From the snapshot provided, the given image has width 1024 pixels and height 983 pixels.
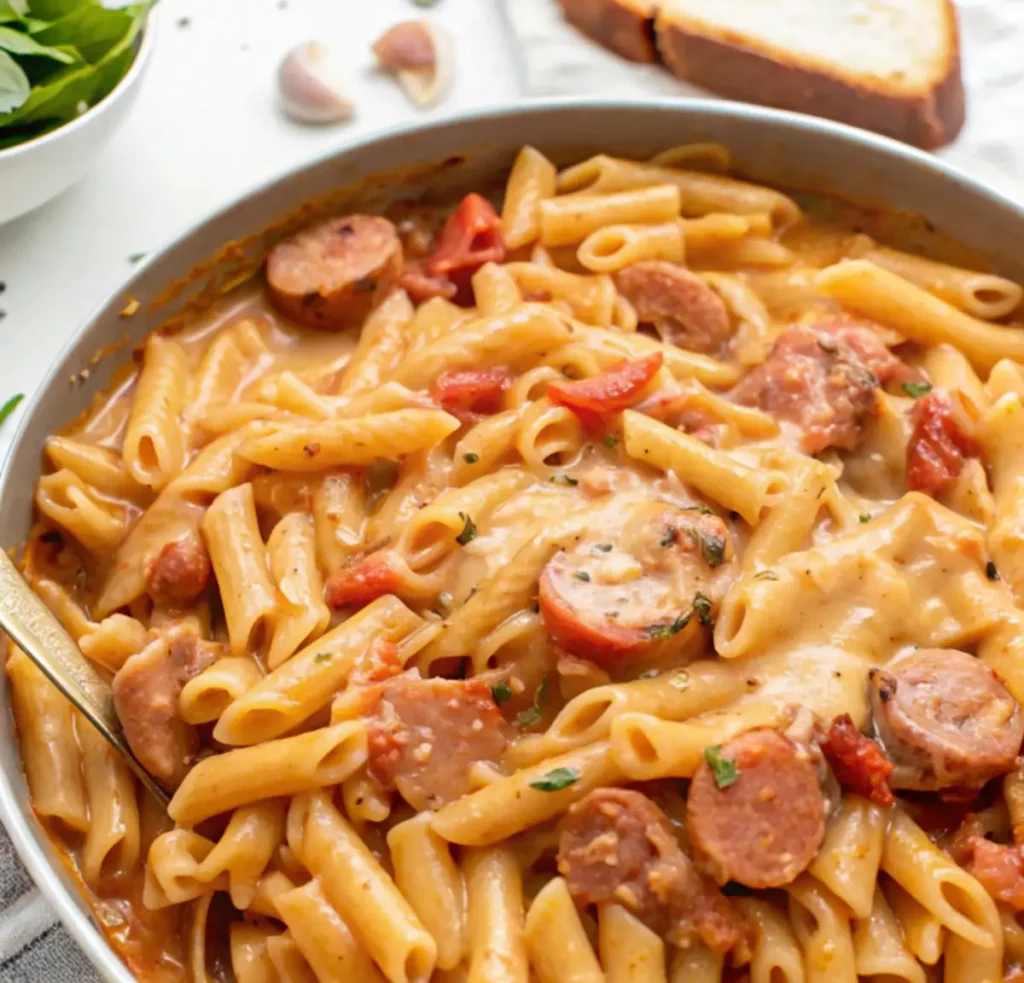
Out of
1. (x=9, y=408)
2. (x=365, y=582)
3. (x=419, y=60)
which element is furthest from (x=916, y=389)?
(x=9, y=408)

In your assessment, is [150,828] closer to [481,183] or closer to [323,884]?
[323,884]

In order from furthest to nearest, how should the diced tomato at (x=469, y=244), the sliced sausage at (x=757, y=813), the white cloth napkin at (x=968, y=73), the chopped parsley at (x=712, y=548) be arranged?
the white cloth napkin at (x=968, y=73) → the diced tomato at (x=469, y=244) → the chopped parsley at (x=712, y=548) → the sliced sausage at (x=757, y=813)

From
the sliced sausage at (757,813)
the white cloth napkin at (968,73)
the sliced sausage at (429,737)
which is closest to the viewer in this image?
the sliced sausage at (757,813)

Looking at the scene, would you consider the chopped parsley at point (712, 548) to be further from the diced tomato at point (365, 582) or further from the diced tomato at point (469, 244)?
the diced tomato at point (469, 244)

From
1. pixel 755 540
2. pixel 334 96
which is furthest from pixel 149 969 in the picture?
pixel 334 96

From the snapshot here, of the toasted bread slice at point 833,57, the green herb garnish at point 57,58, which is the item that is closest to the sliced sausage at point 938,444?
the toasted bread slice at point 833,57

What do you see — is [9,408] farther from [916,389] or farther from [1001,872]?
[1001,872]

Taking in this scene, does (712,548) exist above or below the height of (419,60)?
below
